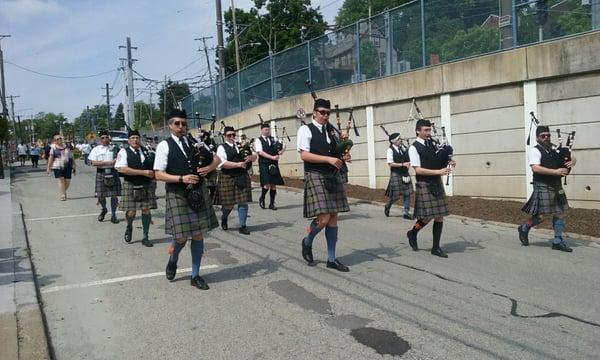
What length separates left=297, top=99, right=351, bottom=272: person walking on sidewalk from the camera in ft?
19.8

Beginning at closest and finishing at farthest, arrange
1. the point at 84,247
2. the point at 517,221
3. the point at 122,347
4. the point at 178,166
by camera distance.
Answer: the point at 122,347
the point at 178,166
the point at 84,247
the point at 517,221

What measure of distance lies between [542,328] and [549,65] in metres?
6.85

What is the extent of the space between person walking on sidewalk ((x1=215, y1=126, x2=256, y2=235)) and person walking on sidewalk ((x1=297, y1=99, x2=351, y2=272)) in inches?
102

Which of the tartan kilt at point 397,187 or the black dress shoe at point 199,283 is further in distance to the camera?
the tartan kilt at point 397,187

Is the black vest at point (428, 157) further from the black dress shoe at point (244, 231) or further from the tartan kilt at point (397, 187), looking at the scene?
the tartan kilt at point (397, 187)

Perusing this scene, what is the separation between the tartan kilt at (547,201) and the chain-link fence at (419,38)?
3.97m

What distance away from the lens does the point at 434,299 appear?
5.12 m

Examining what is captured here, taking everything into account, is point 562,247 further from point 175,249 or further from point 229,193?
point 175,249

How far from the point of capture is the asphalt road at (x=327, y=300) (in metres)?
4.09

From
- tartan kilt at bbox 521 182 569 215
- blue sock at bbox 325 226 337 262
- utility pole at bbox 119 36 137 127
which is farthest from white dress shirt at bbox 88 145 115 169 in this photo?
utility pole at bbox 119 36 137 127

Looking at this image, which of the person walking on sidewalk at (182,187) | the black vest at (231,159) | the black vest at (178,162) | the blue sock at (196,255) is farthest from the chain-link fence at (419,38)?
the blue sock at (196,255)

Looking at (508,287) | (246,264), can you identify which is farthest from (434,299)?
(246,264)

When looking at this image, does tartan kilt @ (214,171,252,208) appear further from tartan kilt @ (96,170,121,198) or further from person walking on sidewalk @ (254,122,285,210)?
tartan kilt @ (96,170,121,198)

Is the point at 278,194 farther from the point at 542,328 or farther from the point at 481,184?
the point at 542,328
